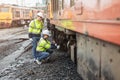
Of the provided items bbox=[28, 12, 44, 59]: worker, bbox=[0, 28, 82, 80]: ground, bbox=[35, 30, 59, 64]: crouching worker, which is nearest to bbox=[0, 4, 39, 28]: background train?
bbox=[28, 12, 44, 59]: worker

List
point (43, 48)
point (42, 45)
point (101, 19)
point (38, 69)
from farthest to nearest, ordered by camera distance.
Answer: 1. point (43, 48)
2. point (42, 45)
3. point (38, 69)
4. point (101, 19)

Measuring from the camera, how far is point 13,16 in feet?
102

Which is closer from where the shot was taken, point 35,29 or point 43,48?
point 43,48

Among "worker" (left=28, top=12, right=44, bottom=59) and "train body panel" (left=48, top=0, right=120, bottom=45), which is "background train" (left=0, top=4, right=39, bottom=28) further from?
"train body panel" (left=48, top=0, right=120, bottom=45)

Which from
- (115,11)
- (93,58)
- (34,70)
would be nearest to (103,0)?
(115,11)

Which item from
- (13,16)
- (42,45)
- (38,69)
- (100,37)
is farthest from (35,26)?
(13,16)

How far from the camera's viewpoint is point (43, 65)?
7.66 meters

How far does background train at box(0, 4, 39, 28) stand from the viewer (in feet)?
96.7

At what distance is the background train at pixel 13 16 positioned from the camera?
96.7 feet

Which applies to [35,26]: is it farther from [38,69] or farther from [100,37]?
[100,37]

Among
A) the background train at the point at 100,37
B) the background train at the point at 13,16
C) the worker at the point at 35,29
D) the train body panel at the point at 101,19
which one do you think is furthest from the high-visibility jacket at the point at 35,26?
the background train at the point at 13,16

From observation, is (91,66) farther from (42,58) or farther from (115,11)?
(42,58)

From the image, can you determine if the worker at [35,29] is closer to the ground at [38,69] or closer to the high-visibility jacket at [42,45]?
the high-visibility jacket at [42,45]

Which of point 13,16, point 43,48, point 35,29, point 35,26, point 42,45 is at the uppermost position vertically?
point 13,16
